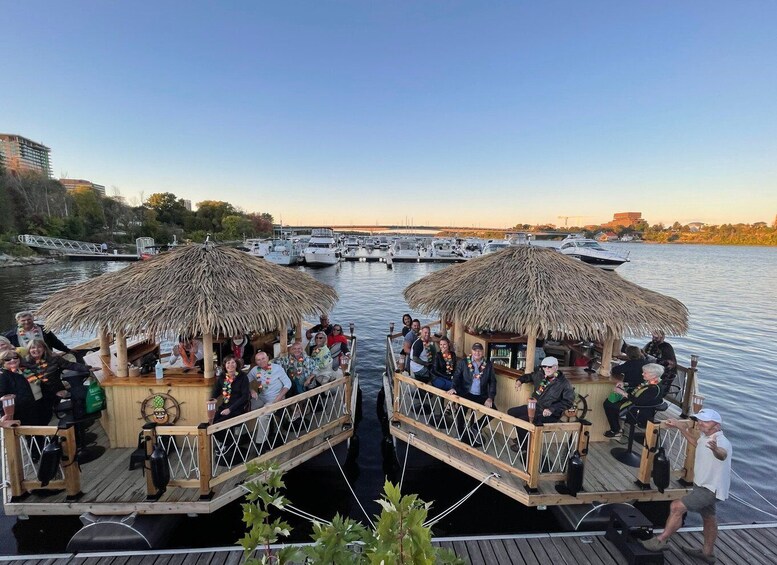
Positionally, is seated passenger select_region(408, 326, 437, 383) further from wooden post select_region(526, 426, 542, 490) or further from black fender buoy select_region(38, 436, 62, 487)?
black fender buoy select_region(38, 436, 62, 487)

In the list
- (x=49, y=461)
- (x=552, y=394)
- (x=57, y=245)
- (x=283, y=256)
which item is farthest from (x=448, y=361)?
(x=57, y=245)

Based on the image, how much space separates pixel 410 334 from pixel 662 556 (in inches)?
252

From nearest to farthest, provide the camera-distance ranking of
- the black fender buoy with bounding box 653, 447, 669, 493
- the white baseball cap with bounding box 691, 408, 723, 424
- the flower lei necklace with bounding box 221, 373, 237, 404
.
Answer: the white baseball cap with bounding box 691, 408, 723, 424, the black fender buoy with bounding box 653, 447, 669, 493, the flower lei necklace with bounding box 221, 373, 237, 404

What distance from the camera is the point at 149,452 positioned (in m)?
5.09

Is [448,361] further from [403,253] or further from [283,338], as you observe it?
[403,253]

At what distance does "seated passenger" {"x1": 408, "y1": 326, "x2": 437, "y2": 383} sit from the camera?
8016 millimetres

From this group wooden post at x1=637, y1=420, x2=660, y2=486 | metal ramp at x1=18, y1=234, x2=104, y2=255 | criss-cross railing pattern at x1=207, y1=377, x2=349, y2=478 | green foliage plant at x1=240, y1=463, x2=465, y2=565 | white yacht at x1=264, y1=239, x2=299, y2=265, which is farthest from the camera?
metal ramp at x1=18, y1=234, x2=104, y2=255

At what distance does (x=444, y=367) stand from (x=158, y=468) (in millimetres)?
5201

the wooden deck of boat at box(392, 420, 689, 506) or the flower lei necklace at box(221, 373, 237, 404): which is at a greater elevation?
the flower lei necklace at box(221, 373, 237, 404)

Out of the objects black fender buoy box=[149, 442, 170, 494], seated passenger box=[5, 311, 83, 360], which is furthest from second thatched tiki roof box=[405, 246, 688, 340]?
seated passenger box=[5, 311, 83, 360]

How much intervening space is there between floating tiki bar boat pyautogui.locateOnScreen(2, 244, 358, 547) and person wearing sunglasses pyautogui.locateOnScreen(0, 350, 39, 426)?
0.46 m

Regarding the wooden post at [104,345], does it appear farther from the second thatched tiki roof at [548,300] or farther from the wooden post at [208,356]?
the second thatched tiki roof at [548,300]

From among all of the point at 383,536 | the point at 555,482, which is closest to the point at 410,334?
the point at 555,482

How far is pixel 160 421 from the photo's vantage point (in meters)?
6.39
